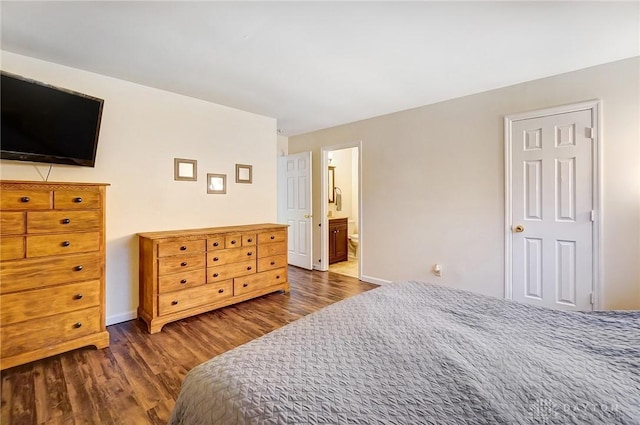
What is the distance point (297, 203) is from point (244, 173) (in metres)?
1.40

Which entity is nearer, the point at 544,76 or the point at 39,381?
the point at 39,381

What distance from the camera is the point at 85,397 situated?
1784mm

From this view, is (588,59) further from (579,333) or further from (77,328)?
(77,328)

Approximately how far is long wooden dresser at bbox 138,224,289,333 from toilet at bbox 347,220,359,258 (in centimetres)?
277

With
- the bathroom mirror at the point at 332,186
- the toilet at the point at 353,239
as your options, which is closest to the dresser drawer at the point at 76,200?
the bathroom mirror at the point at 332,186

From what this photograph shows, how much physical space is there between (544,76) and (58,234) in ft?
14.9

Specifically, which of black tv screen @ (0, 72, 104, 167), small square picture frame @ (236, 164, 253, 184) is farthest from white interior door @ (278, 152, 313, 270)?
black tv screen @ (0, 72, 104, 167)

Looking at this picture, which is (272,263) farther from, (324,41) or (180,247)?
(324,41)

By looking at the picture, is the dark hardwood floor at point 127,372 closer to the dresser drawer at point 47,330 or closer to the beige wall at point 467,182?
the dresser drawer at point 47,330

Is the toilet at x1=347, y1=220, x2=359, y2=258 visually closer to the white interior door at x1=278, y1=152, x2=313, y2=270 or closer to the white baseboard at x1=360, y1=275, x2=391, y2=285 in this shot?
the white interior door at x1=278, y1=152, x2=313, y2=270

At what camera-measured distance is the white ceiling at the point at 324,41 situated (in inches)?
71.7

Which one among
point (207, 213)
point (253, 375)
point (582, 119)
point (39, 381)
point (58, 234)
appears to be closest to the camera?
point (253, 375)

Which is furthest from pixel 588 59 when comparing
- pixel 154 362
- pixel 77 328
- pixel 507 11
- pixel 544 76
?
pixel 77 328

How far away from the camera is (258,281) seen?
349 cm
